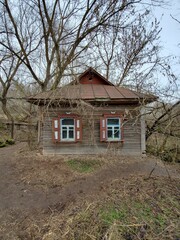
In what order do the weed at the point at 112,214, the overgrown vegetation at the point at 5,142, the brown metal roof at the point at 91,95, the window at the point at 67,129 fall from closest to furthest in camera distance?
the weed at the point at 112,214
the brown metal roof at the point at 91,95
the window at the point at 67,129
the overgrown vegetation at the point at 5,142

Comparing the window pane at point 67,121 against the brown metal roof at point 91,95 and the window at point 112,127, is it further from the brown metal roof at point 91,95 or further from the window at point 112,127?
the window at point 112,127

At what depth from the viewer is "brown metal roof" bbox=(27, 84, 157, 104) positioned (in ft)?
24.4

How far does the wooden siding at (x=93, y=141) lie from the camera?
8.88 metres

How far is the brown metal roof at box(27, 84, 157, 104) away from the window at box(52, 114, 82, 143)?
1218 mm

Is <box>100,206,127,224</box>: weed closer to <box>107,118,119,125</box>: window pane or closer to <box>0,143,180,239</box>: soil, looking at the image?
<box>0,143,180,239</box>: soil

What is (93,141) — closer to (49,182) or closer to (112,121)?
(112,121)

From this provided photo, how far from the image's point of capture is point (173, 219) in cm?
357

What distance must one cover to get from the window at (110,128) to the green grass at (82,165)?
57.0 inches

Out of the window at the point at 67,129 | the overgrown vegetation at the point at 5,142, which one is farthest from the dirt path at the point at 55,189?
the overgrown vegetation at the point at 5,142

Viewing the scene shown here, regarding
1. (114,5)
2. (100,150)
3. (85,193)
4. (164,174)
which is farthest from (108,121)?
(114,5)

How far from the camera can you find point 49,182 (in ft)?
19.0

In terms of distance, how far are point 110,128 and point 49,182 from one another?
4.28 meters

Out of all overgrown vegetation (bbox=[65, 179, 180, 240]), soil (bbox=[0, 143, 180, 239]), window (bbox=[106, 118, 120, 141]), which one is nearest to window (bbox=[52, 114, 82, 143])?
soil (bbox=[0, 143, 180, 239])

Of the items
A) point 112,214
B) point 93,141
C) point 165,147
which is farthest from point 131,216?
point 93,141
